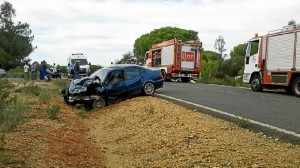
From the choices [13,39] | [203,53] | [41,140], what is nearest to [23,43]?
[13,39]

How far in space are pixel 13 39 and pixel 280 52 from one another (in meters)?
63.4

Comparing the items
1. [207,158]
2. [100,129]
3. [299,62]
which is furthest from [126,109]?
[299,62]

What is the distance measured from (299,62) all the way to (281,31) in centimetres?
216

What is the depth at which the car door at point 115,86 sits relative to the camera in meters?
16.0

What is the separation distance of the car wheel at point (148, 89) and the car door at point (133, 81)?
10.1 inches

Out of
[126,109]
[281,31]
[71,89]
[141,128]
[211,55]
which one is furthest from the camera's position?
[211,55]

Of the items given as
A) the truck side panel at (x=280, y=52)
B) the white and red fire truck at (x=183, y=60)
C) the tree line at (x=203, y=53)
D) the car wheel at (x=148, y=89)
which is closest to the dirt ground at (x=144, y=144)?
the car wheel at (x=148, y=89)

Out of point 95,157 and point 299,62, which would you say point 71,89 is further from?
point 299,62

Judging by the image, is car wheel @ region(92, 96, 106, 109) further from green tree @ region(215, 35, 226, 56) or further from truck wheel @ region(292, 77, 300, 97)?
green tree @ region(215, 35, 226, 56)

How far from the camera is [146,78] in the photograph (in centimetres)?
1747

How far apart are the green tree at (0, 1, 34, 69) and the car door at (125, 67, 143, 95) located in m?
59.1

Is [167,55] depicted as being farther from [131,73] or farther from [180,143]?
[180,143]

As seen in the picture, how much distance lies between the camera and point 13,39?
7469 centimetres

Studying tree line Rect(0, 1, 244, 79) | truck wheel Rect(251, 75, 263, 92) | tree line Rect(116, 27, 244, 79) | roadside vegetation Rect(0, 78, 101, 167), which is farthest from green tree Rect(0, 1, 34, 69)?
roadside vegetation Rect(0, 78, 101, 167)
